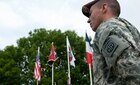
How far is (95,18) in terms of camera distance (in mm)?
3180

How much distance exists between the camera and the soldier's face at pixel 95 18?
3.16 m

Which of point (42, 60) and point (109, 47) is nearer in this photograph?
point (109, 47)

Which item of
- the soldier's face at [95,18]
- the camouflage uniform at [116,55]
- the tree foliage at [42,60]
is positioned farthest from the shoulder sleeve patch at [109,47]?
the tree foliage at [42,60]

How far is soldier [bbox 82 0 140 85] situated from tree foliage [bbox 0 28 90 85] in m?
41.9

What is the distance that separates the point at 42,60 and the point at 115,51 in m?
44.6

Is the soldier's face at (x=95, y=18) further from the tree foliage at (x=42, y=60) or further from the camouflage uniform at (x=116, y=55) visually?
the tree foliage at (x=42, y=60)

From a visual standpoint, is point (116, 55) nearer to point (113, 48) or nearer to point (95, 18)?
point (113, 48)

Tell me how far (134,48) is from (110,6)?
0.47 metres

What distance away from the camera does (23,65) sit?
48.9 meters

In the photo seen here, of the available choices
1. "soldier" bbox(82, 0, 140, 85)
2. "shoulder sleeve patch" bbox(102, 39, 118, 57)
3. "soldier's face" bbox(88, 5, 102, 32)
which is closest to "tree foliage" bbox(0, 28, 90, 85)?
"soldier's face" bbox(88, 5, 102, 32)

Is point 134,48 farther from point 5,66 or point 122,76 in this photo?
point 5,66

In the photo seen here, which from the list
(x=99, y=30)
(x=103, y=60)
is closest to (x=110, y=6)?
(x=99, y=30)

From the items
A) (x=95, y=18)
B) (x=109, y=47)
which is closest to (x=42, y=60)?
(x=95, y=18)

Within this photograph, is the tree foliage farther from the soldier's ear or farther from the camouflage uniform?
the camouflage uniform
